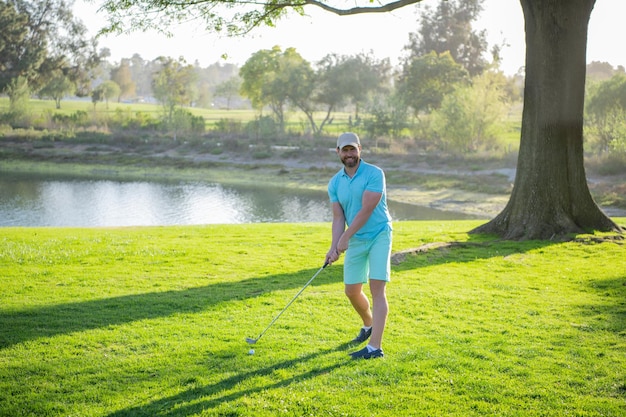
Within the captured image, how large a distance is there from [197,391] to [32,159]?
190ft

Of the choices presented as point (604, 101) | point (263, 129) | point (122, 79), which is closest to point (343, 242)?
point (604, 101)

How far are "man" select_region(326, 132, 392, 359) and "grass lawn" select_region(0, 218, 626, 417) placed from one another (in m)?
0.55

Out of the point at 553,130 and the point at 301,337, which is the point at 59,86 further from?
the point at 301,337

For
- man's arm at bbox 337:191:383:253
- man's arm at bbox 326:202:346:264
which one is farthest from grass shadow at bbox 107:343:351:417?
man's arm at bbox 337:191:383:253

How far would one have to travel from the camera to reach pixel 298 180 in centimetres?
4662

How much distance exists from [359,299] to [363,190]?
1291 millimetres

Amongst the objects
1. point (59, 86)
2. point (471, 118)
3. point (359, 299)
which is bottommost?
point (359, 299)

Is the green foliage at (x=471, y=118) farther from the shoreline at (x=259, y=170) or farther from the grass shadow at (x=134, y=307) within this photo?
the grass shadow at (x=134, y=307)

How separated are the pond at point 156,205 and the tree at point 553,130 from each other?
1655cm

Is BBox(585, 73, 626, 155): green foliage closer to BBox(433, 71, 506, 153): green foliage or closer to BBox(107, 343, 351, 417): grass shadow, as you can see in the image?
BBox(433, 71, 506, 153): green foliage

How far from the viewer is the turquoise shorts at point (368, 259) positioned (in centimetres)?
673

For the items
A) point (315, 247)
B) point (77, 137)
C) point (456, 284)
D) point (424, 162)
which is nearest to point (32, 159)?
point (77, 137)

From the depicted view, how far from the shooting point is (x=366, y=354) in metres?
6.90

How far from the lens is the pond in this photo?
101 feet
